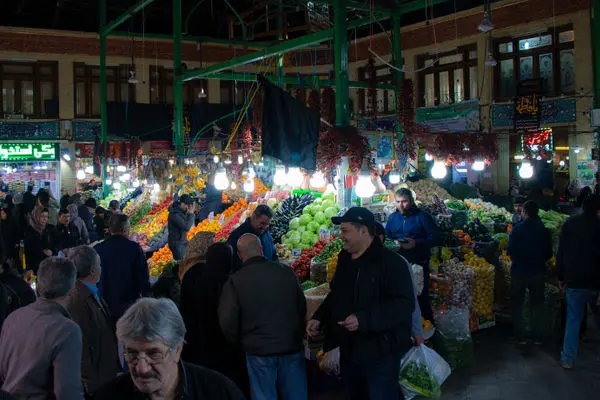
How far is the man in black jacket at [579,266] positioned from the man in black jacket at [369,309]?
121 inches

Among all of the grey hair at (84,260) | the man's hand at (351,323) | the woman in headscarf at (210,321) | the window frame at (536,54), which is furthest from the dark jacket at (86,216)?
the window frame at (536,54)

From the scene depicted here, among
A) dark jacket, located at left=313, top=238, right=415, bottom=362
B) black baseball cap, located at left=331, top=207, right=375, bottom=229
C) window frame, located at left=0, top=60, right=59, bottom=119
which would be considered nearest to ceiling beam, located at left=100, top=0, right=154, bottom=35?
window frame, located at left=0, top=60, right=59, bottom=119

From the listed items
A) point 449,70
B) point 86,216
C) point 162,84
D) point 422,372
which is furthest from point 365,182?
point 162,84

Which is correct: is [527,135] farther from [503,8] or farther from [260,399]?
[260,399]

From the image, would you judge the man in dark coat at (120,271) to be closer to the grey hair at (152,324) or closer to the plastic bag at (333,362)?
the plastic bag at (333,362)

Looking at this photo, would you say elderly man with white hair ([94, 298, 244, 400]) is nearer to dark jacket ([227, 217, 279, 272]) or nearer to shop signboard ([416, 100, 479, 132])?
dark jacket ([227, 217, 279, 272])

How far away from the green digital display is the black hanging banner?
16.1 meters

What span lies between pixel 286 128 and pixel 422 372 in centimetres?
334

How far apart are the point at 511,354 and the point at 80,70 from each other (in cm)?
1969

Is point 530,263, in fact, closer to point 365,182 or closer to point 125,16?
point 365,182

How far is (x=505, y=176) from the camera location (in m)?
19.1

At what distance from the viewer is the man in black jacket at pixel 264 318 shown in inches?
158

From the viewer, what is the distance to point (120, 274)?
5180mm

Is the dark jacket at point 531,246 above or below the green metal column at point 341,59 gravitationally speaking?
below
